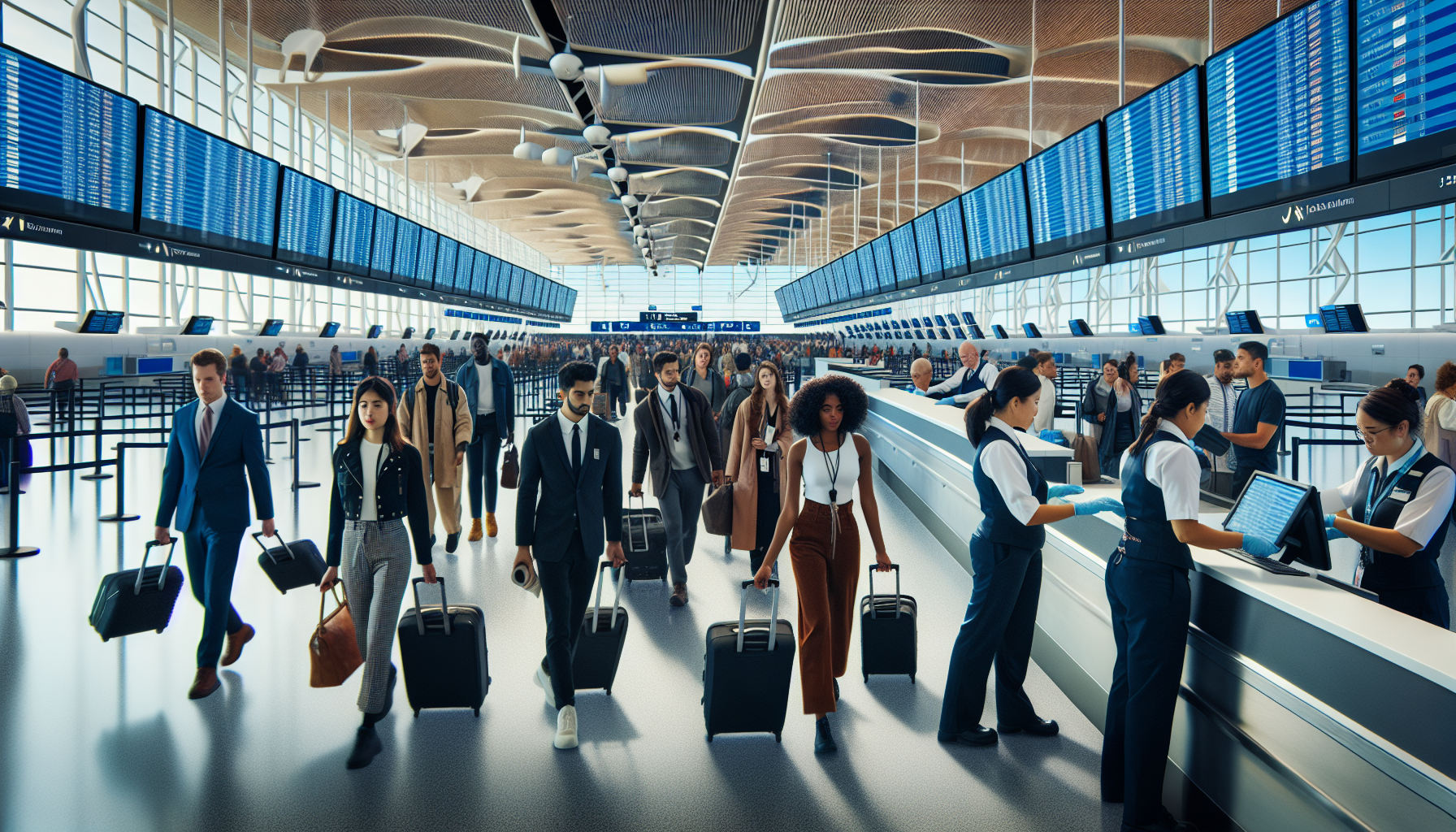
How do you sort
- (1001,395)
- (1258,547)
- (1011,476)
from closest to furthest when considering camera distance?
(1258,547) < (1011,476) < (1001,395)

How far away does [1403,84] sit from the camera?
4.02 meters

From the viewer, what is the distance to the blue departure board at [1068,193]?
23.3ft

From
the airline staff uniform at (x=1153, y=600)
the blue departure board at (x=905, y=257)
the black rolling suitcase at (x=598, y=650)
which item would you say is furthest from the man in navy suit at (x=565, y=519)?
the blue departure board at (x=905, y=257)

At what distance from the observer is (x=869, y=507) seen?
383 centimetres

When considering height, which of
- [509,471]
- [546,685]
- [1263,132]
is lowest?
[546,685]

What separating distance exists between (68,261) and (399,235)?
→ 32.9ft

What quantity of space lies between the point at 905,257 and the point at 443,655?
11.5m

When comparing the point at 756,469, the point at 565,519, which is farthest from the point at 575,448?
the point at 756,469

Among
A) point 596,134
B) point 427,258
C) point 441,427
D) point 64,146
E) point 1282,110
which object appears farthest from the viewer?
point 427,258

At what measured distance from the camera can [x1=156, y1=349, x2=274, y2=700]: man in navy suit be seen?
155 inches

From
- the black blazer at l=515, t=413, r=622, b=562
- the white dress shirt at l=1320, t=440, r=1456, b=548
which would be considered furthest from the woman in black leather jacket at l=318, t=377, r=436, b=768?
the white dress shirt at l=1320, t=440, r=1456, b=548

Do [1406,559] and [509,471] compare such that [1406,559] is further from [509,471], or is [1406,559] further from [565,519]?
[509,471]

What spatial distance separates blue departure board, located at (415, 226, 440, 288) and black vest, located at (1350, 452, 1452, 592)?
14706 millimetres

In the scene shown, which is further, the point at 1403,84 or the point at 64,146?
the point at 64,146
